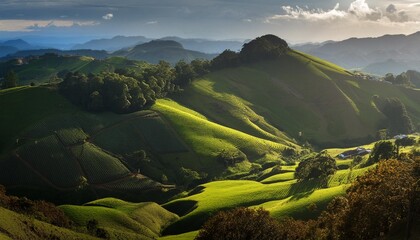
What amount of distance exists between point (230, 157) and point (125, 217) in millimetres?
60739

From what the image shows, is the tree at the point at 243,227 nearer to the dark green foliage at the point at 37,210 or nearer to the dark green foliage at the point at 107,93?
the dark green foliage at the point at 37,210

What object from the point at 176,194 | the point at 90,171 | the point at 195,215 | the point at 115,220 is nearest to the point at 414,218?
the point at 195,215

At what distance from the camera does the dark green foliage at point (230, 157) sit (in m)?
153

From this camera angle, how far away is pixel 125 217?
103 meters

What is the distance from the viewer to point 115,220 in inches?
3962

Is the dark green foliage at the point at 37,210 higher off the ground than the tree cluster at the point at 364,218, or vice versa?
the tree cluster at the point at 364,218

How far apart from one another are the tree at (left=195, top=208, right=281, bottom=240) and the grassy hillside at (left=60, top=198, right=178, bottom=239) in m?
40.3

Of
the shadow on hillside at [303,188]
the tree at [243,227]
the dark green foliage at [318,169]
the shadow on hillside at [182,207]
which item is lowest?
the shadow on hillside at [182,207]

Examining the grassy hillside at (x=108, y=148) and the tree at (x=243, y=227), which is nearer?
the tree at (x=243, y=227)

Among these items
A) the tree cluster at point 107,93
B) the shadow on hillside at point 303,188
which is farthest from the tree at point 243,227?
the tree cluster at point 107,93

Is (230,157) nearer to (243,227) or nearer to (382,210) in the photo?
(243,227)

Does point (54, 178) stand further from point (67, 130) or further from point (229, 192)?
point (229, 192)

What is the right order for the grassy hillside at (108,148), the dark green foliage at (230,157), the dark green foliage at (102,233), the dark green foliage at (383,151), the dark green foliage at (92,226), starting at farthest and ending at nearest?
the dark green foliage at (230,157)
the grassy hillside at (108,148)
the dark green foliage at (383,151)
the dark green foliage at (92,226)
the dark green foliage at (102,233)

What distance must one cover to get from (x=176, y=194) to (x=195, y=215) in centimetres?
3264
